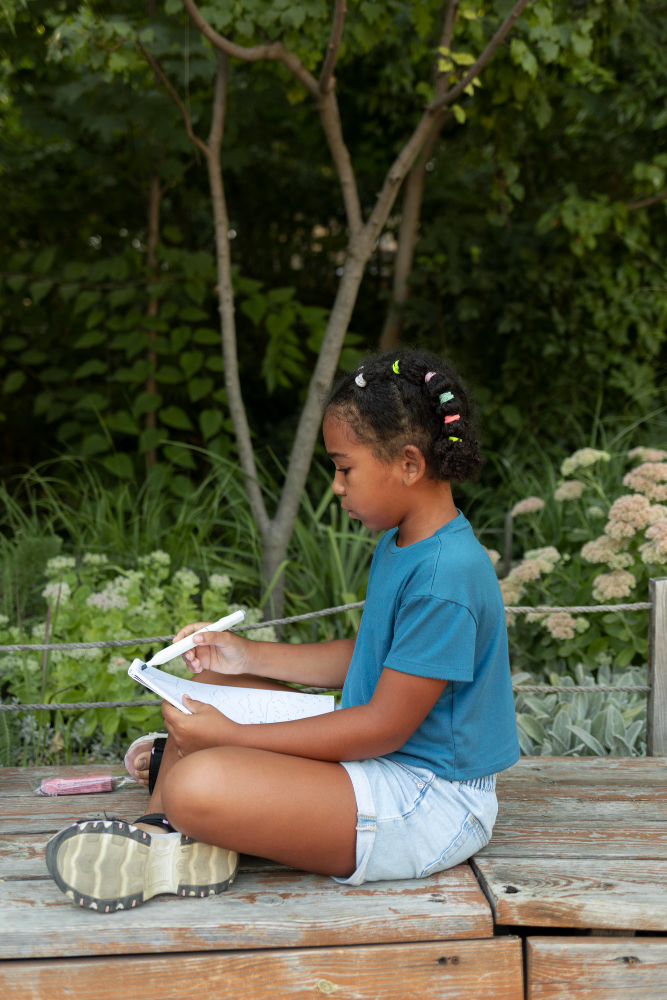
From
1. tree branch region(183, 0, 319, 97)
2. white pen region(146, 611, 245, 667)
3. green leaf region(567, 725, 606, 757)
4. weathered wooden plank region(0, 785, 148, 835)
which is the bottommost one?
green leaf region(567, 725, 606, 757)

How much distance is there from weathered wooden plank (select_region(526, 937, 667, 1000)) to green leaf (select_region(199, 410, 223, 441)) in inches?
112

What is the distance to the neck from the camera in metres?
1.44

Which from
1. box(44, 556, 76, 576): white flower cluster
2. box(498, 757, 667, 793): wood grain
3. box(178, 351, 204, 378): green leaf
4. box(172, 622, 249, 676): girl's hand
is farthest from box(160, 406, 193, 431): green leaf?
box(498, 757, 667, 793): wood grain

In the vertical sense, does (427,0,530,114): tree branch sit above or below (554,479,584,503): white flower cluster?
above

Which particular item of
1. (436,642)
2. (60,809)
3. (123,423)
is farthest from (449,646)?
(123,423)

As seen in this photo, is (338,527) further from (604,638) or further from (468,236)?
(468,236)

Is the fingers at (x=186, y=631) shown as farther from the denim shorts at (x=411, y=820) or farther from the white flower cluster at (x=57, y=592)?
the white flower cluster at (x=57, y=592)

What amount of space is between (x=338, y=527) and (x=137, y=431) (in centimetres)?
108

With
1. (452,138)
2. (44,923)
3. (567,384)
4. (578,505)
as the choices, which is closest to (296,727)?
(44,923)

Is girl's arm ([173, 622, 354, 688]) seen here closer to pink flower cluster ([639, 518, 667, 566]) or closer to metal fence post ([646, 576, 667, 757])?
metal fence post ([646, 576, 667, 757])

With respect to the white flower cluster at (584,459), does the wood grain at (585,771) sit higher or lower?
lower

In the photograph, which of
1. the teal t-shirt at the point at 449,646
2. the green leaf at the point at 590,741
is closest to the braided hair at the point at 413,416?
the teal t-shirt at the point at 449,646

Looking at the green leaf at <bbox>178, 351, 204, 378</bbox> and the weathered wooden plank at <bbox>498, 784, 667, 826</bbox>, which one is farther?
the green leaf at <bbox>178, 351, 204, 378</bbox>

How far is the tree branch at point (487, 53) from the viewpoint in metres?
2.44
